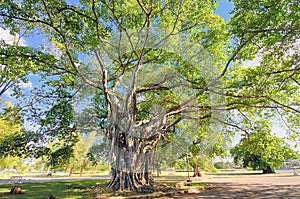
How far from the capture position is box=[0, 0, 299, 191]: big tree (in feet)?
23.8

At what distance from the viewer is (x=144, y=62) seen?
35.4 feet

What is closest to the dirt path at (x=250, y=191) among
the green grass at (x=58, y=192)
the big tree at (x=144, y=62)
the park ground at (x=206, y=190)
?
the park ground at (x=206, y=190)

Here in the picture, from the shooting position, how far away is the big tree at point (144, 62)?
7.25 metres

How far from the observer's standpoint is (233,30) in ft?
24.1

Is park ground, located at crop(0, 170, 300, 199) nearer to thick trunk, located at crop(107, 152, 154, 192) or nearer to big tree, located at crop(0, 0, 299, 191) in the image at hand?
thick trunk, located at crop(107, 152, 154, 192)

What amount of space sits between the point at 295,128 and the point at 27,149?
543 inches

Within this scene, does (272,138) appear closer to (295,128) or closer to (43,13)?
(295,128)

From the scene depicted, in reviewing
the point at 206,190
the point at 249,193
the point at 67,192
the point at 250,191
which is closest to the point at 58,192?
the point at 67,192

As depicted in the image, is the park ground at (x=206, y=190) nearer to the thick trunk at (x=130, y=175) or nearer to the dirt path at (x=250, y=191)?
the dirt path at (x=250, y=191)

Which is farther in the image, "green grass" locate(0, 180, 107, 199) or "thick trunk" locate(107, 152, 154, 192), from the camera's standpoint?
"thick trunk" locate(107, 152, 154, 192)

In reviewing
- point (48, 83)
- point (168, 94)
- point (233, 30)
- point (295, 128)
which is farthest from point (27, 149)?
point (295, 128)

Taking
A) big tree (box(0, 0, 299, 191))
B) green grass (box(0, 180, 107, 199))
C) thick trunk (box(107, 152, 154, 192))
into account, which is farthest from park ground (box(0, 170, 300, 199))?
big tree (box(0, 0, 299, 191))

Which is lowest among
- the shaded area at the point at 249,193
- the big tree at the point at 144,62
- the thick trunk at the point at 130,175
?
the shaded area at the point at 249,193

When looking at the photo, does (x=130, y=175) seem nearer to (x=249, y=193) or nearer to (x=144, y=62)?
(x=249, y=193)
